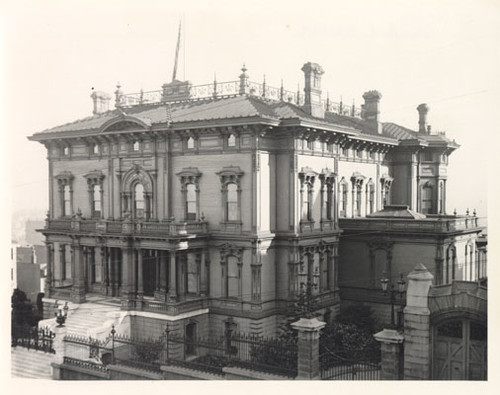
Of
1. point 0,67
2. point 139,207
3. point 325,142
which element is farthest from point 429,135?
point 0,67

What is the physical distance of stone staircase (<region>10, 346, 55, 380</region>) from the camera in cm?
2137

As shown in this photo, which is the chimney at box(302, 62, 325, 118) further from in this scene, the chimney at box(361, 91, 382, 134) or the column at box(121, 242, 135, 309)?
the column at box(121, 242, 135, 309)

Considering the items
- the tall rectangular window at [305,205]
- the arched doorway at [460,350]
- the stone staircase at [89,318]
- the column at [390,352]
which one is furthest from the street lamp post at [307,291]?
the stone staircase at [89,318]

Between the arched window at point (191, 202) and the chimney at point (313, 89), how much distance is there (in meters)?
6.84

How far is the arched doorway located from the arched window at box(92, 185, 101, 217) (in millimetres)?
19940

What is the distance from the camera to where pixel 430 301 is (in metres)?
19.9

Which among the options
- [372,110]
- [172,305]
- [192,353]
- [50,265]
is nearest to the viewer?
[172,305]

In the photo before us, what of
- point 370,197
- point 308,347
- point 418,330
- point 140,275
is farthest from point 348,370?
point 370,197

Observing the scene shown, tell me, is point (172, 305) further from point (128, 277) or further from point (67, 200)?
point (67, 200)

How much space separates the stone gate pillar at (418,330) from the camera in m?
19.8

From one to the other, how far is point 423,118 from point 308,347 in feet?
87.6

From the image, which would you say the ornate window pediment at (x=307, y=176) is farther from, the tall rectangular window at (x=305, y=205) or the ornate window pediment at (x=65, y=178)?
the ornate window pediment at (x=65, y=178)

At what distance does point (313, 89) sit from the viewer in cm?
3219
